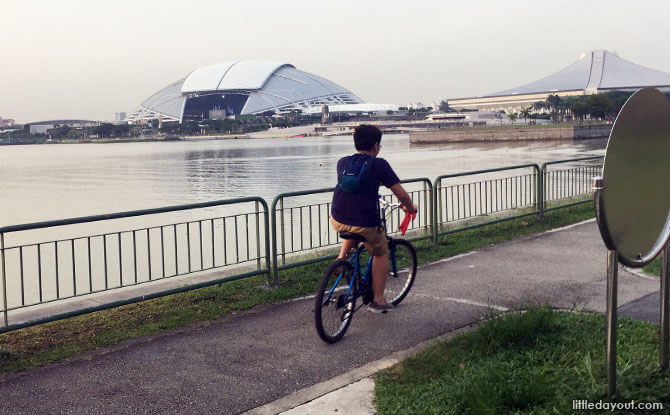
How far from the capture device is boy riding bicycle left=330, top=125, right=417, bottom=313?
18.1ft

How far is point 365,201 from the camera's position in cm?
560

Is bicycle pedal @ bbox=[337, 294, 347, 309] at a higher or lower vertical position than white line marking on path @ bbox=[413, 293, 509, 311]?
higher

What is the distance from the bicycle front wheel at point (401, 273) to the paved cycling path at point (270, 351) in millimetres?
132

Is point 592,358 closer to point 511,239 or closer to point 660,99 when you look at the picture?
point 660,99

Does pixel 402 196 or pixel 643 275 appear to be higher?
pixel 402 196

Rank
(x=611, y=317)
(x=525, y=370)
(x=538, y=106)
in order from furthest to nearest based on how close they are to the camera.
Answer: (x=538, y=106)
(x=525, y=370)
(x=611, y=317)

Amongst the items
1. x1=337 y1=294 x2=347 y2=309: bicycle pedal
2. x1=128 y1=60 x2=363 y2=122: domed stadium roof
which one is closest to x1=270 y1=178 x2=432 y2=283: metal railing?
x1=337 y1=294 x2=347 y2=309: bicycle pedal

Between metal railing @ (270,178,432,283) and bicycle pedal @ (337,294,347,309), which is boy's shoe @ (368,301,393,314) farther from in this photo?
metal railing @ (270,178,432,283)

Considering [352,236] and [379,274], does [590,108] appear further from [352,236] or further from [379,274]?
[352,236]

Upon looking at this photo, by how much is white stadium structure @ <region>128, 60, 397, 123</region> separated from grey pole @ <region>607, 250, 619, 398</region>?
179697 millimetres

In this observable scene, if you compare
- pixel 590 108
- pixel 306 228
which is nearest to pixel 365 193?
pixel 306 228

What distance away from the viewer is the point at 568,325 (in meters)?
5.45

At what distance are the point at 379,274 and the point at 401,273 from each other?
3.87 feet

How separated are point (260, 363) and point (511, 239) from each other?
609cm
